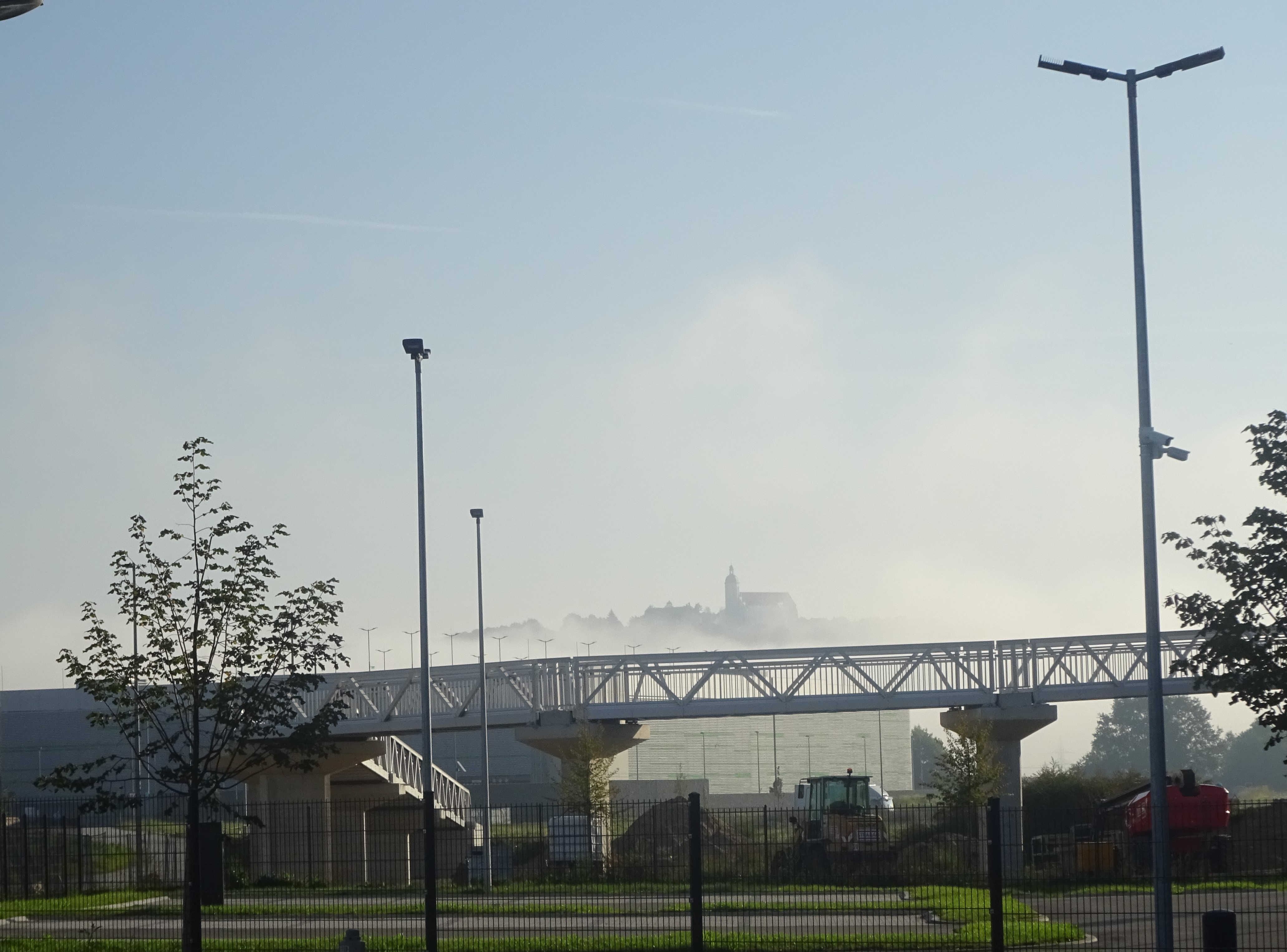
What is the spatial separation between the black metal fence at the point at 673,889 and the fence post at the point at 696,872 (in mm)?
28

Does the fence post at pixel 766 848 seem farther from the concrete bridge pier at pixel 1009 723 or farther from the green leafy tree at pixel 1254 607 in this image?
the concrete bridge pier at pixel 1009 723

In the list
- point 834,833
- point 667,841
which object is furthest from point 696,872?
point 834,833

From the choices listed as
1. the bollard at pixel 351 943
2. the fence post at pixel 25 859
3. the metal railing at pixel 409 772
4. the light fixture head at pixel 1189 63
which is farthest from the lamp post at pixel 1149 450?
the metal railing at pixel 409 772

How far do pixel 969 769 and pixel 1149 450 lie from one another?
22254mm

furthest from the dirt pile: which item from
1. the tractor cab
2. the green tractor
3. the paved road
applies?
the tractor cab

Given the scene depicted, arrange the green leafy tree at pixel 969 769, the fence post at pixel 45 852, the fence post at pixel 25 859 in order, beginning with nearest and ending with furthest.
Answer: the fence post at pixel 45 852, the fence post at pixel 25 859, the green leafy tree at pixel 969 769

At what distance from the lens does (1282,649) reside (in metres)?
19.4

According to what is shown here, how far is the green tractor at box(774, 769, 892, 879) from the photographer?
23531 millimetres

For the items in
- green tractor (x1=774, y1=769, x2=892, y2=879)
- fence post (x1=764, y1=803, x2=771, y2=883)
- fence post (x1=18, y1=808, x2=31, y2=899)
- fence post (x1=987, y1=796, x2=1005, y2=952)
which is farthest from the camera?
fence post (x1=18, y1=808, x2=31, y2=899)

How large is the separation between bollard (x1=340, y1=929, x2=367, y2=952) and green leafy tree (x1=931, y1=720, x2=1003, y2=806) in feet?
78.1

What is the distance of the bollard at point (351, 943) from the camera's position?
1803 centimetres

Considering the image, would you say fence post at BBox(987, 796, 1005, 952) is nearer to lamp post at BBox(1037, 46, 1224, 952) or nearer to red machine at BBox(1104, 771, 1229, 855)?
lamp post at BBox(1037, 46, 1224, 952)

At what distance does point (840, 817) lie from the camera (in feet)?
110

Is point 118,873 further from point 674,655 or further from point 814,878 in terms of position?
point 674,655
